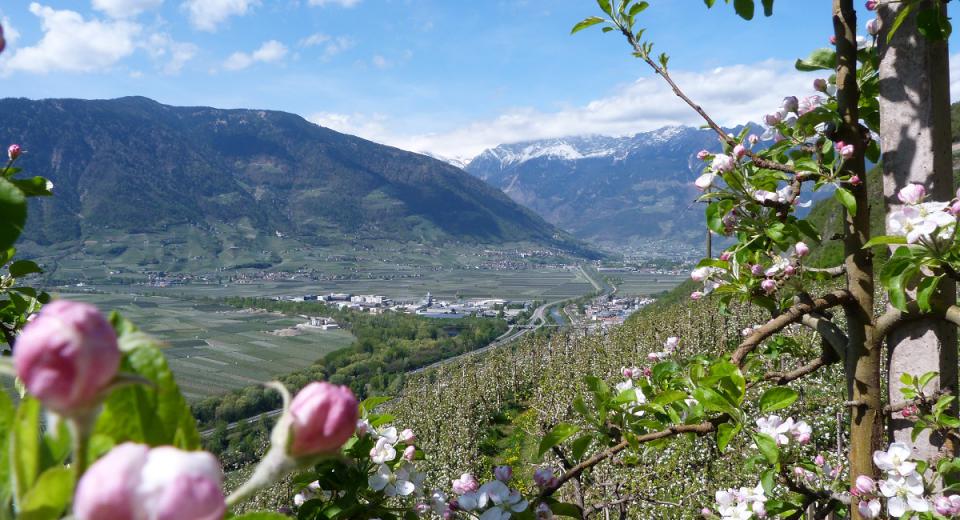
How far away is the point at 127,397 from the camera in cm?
54

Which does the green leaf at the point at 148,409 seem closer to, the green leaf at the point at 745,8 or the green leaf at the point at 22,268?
the green leaf at the point at 745,8

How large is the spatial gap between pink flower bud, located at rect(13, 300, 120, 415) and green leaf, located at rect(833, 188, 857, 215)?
1706 mm

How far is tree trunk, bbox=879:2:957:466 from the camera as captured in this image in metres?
1.49

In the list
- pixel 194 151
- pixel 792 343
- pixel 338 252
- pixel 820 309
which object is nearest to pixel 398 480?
pixel 820 309

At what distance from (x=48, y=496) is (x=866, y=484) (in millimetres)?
1763

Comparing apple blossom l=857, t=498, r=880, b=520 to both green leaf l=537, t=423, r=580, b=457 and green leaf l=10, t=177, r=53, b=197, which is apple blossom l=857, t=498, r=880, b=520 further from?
green leaf l=10, t=177, r=53, b=197

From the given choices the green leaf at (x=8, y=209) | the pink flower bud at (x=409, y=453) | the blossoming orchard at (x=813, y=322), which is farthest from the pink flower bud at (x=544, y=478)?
the green leaf at (x=8, y=209)

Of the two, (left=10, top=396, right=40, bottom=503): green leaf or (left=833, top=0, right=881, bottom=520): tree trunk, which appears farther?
(left=833, top=0, right=881, bottom=520): tree trunk

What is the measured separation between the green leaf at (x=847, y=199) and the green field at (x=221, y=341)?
4004 cm

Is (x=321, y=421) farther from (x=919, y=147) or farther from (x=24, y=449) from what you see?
(x=919, y=147)

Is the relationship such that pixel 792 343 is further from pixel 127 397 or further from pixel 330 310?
pixel 330 310

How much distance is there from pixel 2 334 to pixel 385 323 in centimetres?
6668

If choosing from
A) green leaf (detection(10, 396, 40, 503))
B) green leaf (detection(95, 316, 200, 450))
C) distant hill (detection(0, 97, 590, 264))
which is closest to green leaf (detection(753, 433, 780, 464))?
green leaf (detection(95, 316, 200, 450))

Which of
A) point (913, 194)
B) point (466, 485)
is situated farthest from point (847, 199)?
point (466, 485)
